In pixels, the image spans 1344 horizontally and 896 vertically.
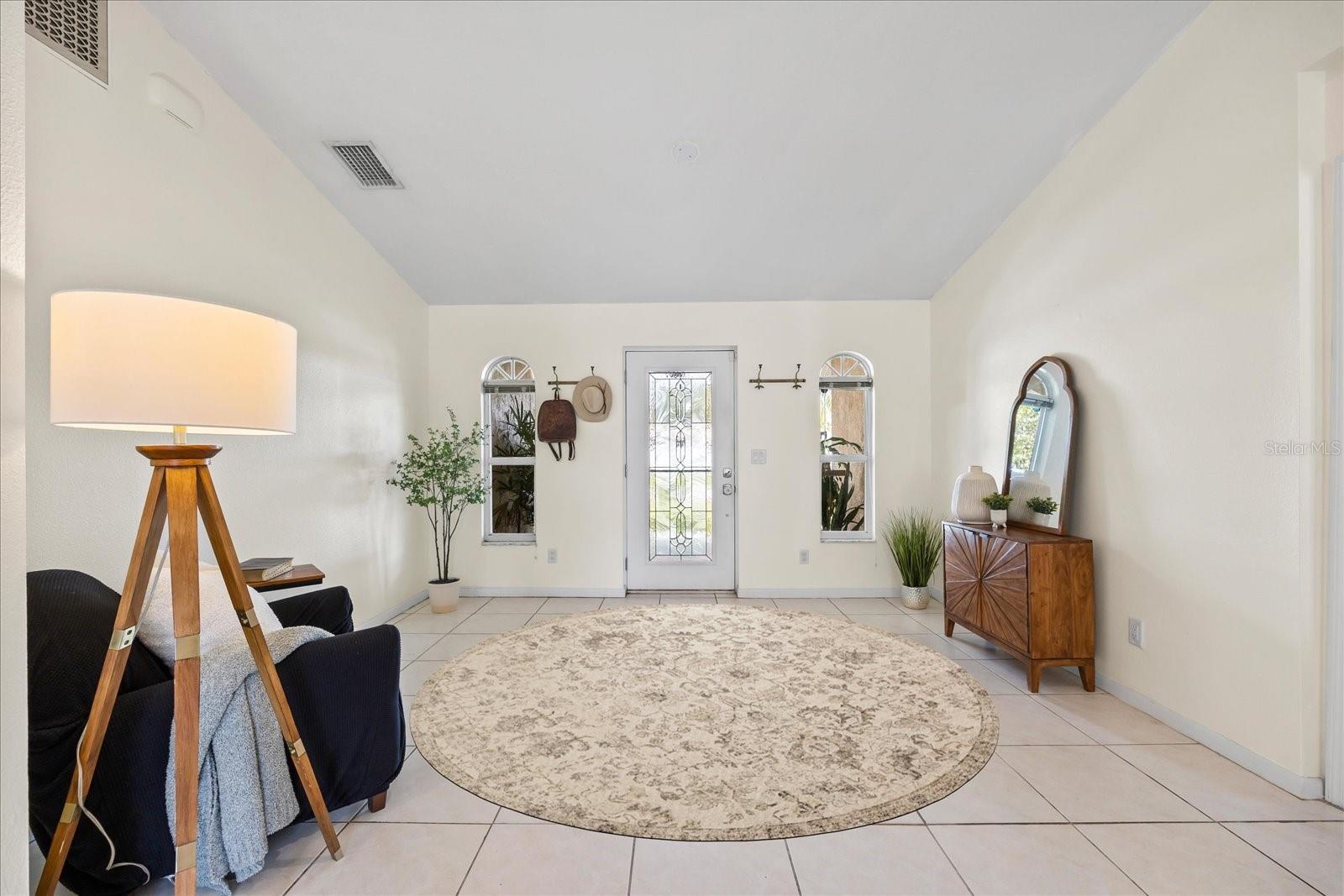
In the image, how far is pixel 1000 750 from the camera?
2260mm

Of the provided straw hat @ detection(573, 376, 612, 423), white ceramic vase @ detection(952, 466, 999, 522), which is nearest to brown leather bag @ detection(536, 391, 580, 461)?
straw hat @ detection(573, 376, 612, 423)

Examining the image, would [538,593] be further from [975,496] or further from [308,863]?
[975,496]

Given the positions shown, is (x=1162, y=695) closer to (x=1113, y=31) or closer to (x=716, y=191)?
(x=1113, y=31)

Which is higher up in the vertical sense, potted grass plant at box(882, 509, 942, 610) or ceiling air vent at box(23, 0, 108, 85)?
ceiling air vent at box(23, 0, 108, 85)

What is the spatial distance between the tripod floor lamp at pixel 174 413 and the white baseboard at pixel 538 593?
10.8 ft

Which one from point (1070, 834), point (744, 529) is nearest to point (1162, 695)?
point (1070, 834)

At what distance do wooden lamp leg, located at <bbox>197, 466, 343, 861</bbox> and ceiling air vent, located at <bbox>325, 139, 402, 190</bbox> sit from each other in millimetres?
2169

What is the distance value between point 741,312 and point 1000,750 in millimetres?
3461

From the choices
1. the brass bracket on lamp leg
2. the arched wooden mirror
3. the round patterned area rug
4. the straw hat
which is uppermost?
the straw hat

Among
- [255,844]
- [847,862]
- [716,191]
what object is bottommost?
[847,862]

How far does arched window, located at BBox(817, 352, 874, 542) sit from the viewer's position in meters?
4.81

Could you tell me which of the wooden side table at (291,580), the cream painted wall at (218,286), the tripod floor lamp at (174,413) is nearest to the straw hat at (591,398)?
the cream painted wall at (218,286)

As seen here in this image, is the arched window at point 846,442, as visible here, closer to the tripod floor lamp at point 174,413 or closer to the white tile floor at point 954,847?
the white tile floor at point 954,847

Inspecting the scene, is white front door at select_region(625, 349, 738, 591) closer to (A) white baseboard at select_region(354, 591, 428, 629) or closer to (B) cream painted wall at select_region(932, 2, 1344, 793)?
(A) white baseboard at select_region(354, 591, 428, 629)
